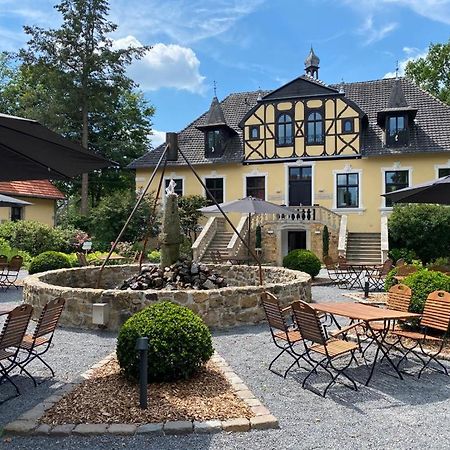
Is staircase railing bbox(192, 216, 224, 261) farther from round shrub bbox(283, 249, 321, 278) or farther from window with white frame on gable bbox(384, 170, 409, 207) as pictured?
window with white frame on gable bbox(384, 170, 409, 207)

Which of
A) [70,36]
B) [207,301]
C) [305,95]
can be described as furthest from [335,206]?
[70,36]

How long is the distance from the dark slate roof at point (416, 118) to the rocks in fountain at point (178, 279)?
16.2 m

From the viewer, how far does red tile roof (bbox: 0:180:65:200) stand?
2622cm

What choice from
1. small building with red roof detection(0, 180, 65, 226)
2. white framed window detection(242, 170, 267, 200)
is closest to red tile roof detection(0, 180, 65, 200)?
small building with red roof detection(0, 180, 65, 226)

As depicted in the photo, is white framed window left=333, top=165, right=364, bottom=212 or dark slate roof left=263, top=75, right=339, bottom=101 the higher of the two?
dark slate roof left=263, top=75, right=339, bottom=101

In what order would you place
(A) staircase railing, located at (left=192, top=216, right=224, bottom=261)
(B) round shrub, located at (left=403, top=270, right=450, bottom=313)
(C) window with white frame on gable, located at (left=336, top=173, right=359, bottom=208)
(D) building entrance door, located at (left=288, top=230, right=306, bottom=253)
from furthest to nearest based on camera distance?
1. (D) building entrance door, located at (left=288, top=230, right=306, bottom=253)
2. (C) window with white frame on gable, located at (left=336, top=173, right=359, bottom=208)
3. (A) staircase railing, located at (left=192, top=216, right=224, bottom=261)
4. (B) round shrub, located at (left=403, top=270, right=450, bottom=313)

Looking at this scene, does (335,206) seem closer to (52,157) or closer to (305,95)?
(305,95)

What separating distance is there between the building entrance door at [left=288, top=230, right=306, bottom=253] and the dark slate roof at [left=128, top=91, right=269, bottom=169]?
16.1 feet

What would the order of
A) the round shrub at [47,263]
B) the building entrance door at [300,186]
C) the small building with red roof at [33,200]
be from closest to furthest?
the round shrub at [47,263]
the building entrance door at [300,186]
the small building with red roof at [33,200]

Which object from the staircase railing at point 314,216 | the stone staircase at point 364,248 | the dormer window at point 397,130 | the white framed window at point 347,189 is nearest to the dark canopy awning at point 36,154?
the stone staircase at point 364,248

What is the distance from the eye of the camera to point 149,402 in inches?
188

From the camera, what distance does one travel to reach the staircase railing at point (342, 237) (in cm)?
2053

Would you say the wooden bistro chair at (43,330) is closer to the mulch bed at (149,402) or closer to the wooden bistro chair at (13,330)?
the wooden bistro chair at (13,330)

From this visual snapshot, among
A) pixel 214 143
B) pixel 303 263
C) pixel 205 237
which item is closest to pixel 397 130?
pixel 214 143
